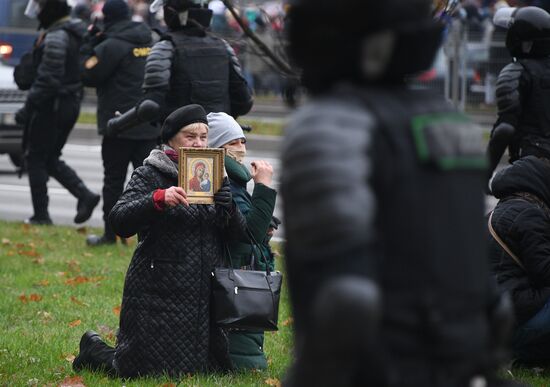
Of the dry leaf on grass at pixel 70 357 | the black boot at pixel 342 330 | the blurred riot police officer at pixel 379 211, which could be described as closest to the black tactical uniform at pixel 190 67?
the dry leaf on grass at pixel 70 357

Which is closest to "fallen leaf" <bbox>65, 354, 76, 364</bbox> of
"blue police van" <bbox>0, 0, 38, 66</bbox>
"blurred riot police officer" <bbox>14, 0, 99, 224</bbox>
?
"blurred riot police officer" <bbox>14, 0, 99, 224</bbox>

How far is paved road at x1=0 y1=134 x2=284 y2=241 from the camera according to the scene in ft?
44.7

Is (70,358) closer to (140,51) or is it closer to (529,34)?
(529,34)

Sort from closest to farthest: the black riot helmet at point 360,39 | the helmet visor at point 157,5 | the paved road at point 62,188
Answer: the black riot helmet at point 360,39 → the helmet visor at point 157,5 → the paved road at point 62,188

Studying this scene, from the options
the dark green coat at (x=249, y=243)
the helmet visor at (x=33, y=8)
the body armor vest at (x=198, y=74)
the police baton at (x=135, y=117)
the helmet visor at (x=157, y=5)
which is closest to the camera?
the dark green coat at (x=249, y=243)

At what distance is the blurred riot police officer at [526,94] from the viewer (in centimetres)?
753

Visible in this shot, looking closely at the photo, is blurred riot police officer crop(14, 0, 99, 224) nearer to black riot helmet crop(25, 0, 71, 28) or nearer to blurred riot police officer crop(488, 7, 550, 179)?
black riot helmet crop(25, 0, 71, 28)

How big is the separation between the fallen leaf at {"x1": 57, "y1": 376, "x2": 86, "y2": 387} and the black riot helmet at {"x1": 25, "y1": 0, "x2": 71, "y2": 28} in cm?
602

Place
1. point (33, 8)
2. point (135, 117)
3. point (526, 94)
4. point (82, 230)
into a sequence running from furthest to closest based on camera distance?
point (82, 230) → point (33, 8) → point (135, 117) → point (526, 94)

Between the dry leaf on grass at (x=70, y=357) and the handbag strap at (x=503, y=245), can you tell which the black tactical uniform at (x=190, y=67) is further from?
the handbag strap at (x=503, y=245)

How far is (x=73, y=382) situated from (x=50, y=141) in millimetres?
6073

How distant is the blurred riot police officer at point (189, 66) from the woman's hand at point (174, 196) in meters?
2.58

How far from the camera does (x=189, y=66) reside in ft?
27.5

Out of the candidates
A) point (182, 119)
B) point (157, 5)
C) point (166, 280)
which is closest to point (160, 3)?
point (157, 5)
